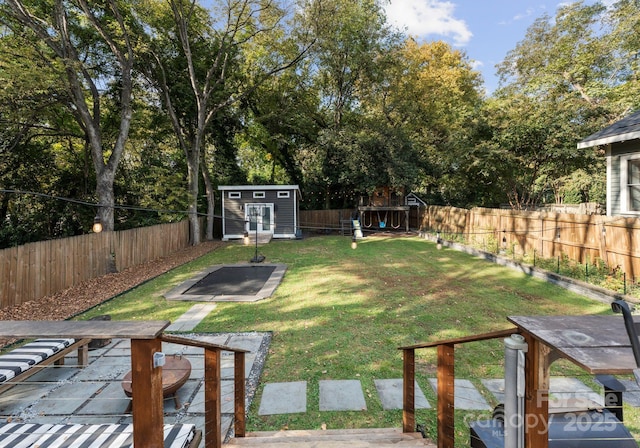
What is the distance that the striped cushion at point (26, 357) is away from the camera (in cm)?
336

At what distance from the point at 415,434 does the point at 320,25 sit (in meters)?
18.5

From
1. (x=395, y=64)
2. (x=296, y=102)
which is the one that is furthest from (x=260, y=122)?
(x=395, y=64)

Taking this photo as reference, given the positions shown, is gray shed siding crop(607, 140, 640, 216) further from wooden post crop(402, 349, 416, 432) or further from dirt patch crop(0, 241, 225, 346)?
dirt patch crop(0, 241, 225, 346)

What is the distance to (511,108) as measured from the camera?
1697 centimetres

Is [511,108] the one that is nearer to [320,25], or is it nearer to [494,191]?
[494,191]

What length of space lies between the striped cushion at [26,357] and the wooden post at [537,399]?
4.55 m

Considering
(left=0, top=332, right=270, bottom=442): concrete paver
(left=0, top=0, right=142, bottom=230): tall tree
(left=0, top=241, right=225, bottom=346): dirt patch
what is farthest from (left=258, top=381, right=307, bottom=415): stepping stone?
(left=0, top=0, right=142, bottom=230): tall tree

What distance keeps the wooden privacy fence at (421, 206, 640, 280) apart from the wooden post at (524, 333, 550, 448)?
27.8ft

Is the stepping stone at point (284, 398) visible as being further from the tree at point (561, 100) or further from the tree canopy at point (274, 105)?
the tree at point (561, 100)

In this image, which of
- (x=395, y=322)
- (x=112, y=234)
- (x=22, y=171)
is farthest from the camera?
(x=22, y=171)

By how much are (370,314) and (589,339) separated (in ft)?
17.6

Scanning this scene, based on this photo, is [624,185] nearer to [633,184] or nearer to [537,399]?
[633,184]

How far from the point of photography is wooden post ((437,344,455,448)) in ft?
7.30

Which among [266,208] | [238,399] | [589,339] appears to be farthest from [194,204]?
[589,339]
